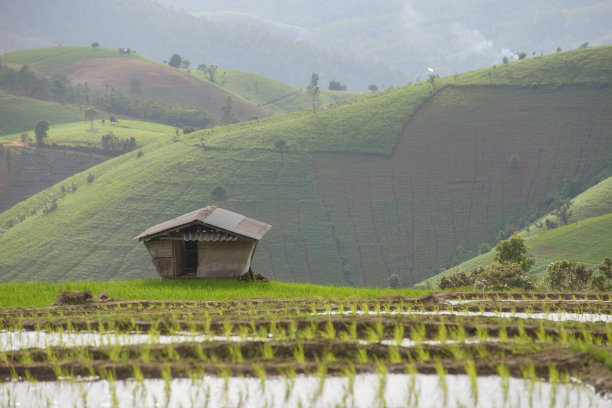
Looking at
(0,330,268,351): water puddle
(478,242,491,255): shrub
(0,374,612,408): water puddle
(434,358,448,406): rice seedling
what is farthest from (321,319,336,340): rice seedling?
(478,242,491,255): shrub

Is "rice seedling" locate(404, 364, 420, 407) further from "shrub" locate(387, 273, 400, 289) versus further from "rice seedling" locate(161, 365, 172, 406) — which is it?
"shrub" locate(387, 273, 400, 289)

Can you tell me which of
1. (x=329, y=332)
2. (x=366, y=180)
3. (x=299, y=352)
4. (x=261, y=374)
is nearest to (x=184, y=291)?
(x=329, y=332)

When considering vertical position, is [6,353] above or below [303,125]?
below

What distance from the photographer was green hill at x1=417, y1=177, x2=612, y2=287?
95.2 metres

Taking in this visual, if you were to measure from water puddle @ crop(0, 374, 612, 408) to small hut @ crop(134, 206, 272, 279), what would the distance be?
15404mm

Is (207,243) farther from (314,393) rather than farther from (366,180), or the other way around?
(366,180)

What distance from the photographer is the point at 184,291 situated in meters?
23.9

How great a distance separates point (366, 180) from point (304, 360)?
128989 mm

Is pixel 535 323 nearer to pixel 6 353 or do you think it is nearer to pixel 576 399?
pixel 576 399

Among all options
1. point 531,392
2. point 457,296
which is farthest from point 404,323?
point 457,296

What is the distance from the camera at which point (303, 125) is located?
159 m

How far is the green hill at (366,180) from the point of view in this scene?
396 ft

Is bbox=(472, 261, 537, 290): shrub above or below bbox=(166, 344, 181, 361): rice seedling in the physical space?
below

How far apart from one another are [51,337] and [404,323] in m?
8.02
